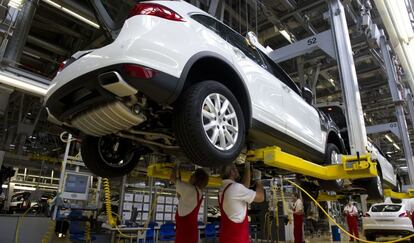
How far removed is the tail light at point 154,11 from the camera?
2181 mm

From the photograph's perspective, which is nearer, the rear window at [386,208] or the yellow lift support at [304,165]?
the yellow lift support at [304,165]

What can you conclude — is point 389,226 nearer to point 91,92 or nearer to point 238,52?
point 238,52

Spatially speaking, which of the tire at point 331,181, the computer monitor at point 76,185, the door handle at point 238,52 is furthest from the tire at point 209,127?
the computer monitor at point 76,185

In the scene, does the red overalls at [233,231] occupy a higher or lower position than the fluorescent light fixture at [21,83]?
lower

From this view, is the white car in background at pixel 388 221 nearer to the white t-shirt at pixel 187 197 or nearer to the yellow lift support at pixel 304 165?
the yellow lift support at pixel 304 165

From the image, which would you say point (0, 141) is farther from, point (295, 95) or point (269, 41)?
point (295, 95)

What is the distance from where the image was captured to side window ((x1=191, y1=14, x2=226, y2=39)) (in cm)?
259

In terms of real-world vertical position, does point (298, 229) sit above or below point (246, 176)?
below

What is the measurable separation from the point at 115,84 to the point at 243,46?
5.40 feet

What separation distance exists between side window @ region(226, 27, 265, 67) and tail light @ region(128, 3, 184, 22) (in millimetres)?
759

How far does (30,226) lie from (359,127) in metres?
6.38

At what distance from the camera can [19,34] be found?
17.3 feet

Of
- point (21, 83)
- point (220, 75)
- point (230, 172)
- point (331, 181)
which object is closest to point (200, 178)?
point (230, 172)

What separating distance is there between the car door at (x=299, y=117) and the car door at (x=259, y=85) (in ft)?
0.52
